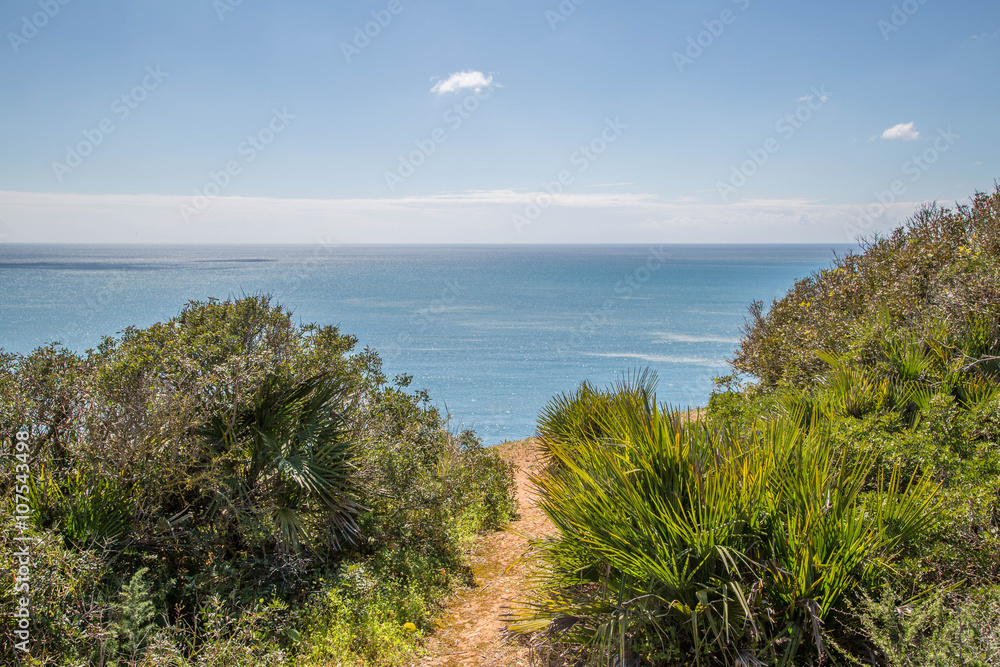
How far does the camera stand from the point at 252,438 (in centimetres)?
583

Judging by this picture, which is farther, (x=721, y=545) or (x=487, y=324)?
(x=487, y=324)

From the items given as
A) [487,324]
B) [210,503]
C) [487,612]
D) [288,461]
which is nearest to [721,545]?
[487,612]

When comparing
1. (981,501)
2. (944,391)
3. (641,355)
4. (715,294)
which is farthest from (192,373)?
(715,294)

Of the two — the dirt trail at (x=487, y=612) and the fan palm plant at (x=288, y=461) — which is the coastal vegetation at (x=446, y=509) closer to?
the fan palm plant at (x=288, y=461)

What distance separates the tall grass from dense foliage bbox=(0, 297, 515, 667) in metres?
2.50

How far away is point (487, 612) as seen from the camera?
247 inches

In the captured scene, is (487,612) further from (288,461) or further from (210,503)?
(210,503)

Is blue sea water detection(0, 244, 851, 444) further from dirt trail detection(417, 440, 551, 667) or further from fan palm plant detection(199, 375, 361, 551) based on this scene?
dirt trail detection(417, 440, 551, 667)

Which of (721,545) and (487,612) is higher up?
(721,545)

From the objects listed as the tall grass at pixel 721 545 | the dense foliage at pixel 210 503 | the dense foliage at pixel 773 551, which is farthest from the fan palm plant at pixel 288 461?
the tall grass at pixel 721 545

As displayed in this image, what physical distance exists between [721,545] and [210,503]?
15.6 ft

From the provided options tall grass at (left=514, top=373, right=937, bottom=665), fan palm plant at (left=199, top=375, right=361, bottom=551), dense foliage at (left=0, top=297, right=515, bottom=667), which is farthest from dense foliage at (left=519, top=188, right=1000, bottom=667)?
fan palm plant at (left=199, top=375, right=361, bottom=551)

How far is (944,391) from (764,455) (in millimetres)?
3584

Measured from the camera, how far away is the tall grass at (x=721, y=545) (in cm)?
353
